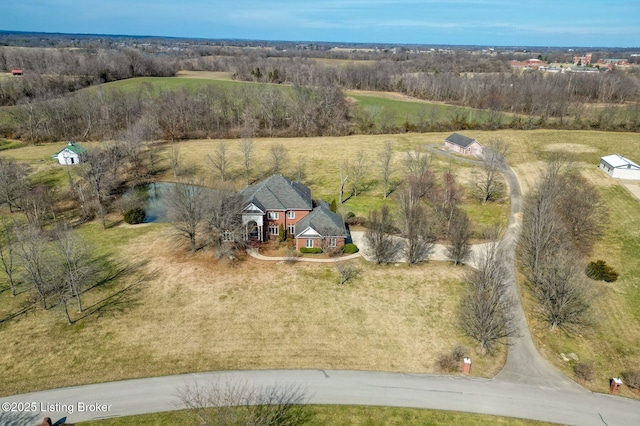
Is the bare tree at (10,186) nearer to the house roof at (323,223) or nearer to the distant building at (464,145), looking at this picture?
the house roof at (323,223)

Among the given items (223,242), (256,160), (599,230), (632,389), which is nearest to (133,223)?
(223,242)

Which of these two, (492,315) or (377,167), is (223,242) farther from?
(377,167)

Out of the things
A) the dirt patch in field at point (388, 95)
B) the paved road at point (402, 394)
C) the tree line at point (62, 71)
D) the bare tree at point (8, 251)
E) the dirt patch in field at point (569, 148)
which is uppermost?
the tree line at point (62, 71)

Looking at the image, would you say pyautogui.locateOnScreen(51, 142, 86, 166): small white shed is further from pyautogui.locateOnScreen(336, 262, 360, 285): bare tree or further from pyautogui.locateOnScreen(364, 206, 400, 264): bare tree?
pyautogui.locateOnScreen(364, 206, 400, 264): bare tree

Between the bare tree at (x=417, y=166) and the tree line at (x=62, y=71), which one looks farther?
the tree line at (x=62, y=71)

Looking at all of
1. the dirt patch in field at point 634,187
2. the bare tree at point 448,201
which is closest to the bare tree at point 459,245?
the bare tree at point 448,201

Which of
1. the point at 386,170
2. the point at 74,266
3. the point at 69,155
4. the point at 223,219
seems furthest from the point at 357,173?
the point at 69,155
